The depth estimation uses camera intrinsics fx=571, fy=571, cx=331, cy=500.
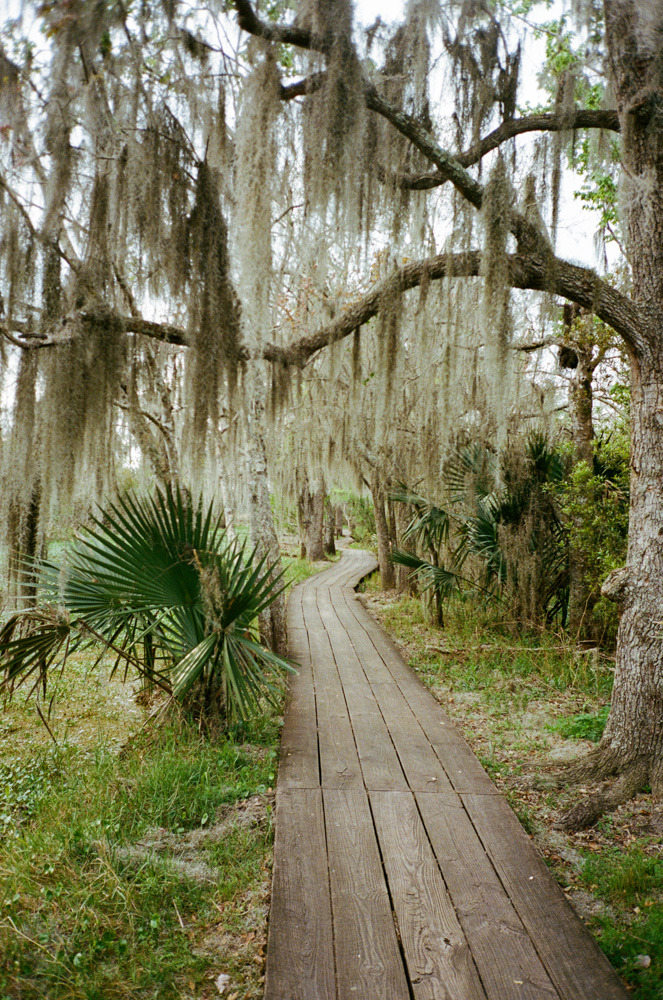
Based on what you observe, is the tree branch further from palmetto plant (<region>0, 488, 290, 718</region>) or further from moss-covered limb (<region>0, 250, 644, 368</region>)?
palmetto plant (<region>0, 488, 290, 718</region>)

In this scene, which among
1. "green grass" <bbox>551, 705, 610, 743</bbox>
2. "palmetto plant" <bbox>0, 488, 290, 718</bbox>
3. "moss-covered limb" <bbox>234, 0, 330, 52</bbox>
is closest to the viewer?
"moss-covered limb" <bbox>234, 0, 330, 52</bbox>

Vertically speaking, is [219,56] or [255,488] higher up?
[219,56]

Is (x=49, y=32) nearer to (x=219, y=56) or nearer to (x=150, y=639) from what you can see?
(x=219, y=56)

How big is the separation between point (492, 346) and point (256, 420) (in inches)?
102

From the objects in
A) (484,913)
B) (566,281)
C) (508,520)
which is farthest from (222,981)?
(508,520)

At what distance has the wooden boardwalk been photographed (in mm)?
1697

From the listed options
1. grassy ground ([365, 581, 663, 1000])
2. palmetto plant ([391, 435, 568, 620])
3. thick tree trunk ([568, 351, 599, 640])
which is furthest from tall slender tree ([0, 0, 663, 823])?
palmetto plant ([391, 435, 568, 620])

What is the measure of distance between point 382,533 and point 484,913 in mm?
7348

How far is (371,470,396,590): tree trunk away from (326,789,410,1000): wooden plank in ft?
21.0

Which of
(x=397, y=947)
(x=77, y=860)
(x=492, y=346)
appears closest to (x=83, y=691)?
(x=77, y=860)

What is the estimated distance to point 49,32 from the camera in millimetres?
2709

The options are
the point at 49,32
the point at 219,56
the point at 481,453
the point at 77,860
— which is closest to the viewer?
the point at 77,860

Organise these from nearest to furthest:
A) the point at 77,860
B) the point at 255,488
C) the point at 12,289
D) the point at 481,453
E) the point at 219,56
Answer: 1. the point at 77,860
2. the point at 219,56
3. the point at 12,289
4. the point at 255,488
5. the point at 481,453

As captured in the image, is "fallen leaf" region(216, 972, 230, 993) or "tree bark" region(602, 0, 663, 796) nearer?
"fallen leaf" region(216, 972, 230, 993)
